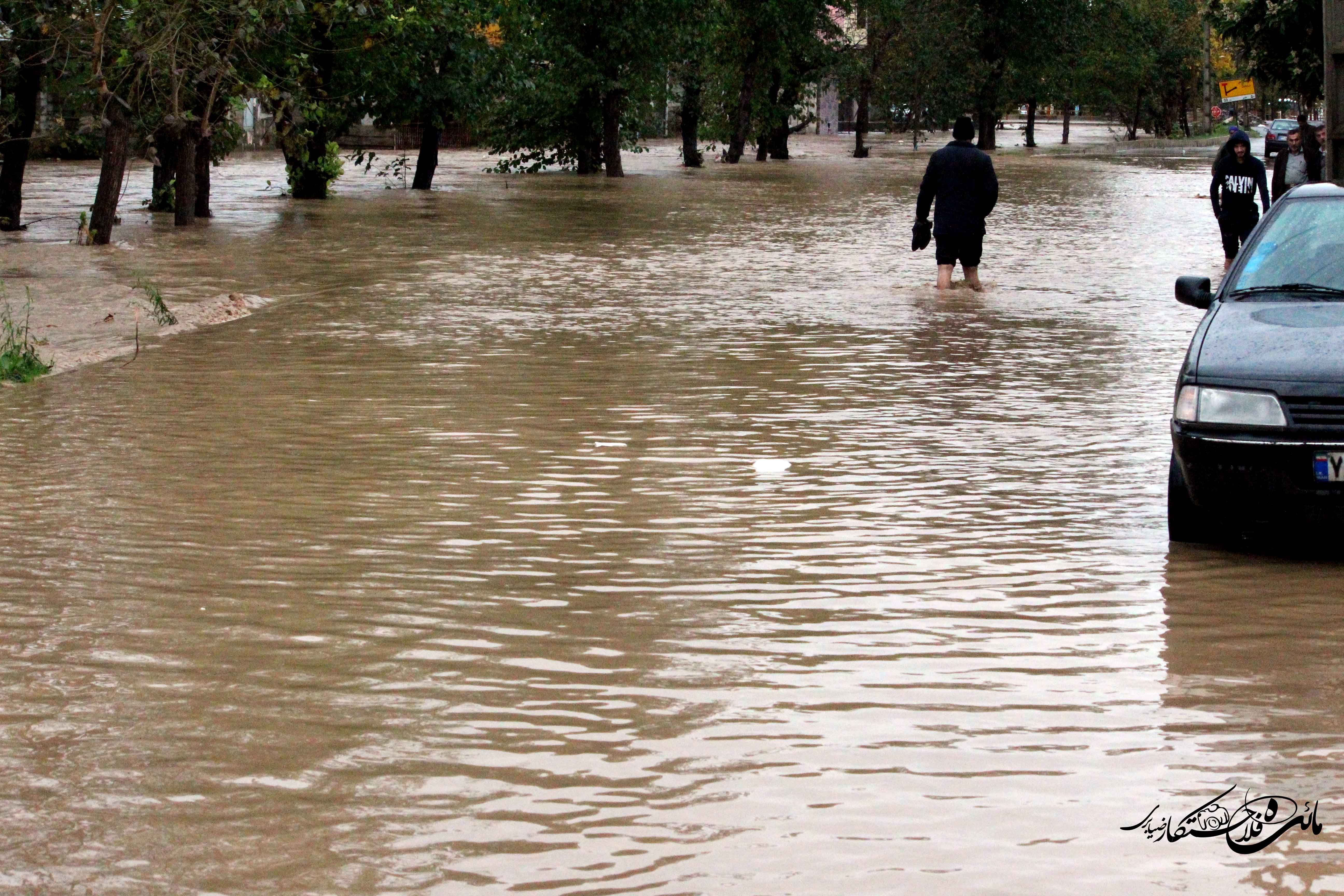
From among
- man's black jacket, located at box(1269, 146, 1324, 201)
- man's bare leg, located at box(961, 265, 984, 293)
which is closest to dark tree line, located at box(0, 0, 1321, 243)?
man's bare leg, located at box(961, 265, 984, 293)

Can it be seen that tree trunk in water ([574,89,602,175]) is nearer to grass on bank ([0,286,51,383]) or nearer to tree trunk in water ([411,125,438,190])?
tree trunk in water ([411,125,438,190])

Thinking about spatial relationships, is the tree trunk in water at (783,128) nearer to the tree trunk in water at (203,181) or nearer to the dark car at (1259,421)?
the tree trunk in water at (203,181)

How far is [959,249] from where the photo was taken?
1777 cm

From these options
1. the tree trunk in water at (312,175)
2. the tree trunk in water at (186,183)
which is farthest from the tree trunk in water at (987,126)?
the tree trunk in water at (186,183)

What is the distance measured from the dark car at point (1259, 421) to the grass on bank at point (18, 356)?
771cm

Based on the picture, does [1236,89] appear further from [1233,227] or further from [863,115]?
[1233,227]

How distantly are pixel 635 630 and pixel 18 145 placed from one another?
849 inches

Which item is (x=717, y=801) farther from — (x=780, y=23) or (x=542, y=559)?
(x=780, y=23)

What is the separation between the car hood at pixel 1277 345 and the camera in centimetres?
707

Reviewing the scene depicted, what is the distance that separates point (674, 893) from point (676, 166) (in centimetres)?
5174

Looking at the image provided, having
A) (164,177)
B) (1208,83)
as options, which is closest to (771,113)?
(164,177)

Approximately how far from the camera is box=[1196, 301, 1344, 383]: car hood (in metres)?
7.07

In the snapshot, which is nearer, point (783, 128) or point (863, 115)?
point (783, 128)

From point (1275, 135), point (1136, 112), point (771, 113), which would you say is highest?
point (1136, 112)
